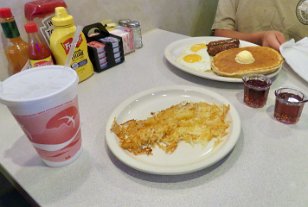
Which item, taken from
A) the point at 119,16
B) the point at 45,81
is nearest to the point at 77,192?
the point at 45,81

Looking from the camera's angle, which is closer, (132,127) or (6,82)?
(6,82)

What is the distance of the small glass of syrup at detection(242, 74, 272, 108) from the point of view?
77 cm

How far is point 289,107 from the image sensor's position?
70 centimetres

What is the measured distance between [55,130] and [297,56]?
88cm

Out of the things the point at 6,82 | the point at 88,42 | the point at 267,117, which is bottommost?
the point at 267,117

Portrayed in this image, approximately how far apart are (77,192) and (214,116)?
1.27 feet

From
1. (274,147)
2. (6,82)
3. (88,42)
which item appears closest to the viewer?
(6,82)

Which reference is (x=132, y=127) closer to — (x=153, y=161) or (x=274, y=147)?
(x=153, y=161)

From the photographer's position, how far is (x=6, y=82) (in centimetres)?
53

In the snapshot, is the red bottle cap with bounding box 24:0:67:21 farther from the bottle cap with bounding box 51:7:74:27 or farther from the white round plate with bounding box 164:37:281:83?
the white round plate with bounding box 164:37:281:83

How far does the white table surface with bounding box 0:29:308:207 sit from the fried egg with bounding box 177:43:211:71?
0.25 metres

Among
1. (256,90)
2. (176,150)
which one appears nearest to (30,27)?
(176,150)

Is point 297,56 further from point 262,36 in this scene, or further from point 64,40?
point 64,40

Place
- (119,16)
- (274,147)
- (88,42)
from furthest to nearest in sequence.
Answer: (119,16) → (88,42) → (274,147)
